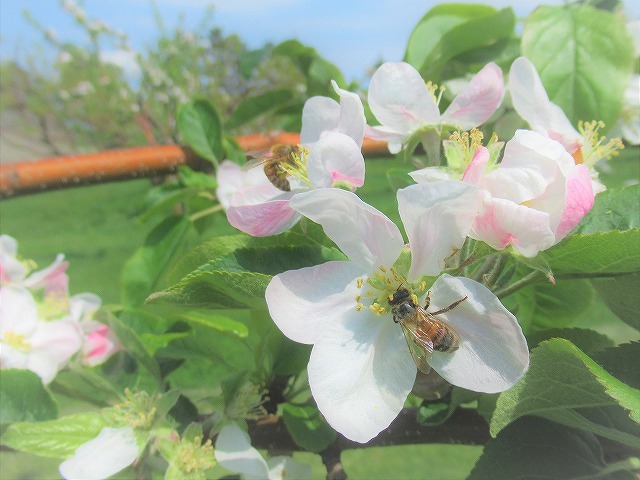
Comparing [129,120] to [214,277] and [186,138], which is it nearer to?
[186,138]

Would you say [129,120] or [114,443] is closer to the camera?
[114,443]

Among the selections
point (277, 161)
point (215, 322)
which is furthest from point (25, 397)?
point (277, 161)

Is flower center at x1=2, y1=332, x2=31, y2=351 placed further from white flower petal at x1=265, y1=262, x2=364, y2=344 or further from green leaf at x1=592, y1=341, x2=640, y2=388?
green leaf at x1=592, y1=341, x2=640, y2=388

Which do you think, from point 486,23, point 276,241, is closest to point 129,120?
point 486,23

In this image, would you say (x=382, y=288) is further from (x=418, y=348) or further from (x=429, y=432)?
(x=429, y=432)

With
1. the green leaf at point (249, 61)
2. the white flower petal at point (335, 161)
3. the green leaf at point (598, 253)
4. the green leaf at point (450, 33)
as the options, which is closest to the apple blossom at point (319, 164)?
the white flower petal at point (335, 161)

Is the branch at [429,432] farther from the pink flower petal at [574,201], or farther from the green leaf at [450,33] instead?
the green leaf at [450,33]
